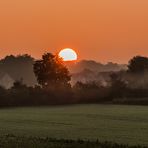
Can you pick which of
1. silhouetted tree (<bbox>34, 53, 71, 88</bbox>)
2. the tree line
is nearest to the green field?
the tree line

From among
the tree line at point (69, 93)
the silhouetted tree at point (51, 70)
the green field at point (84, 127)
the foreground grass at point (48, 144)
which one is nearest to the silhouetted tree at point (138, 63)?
the tree line at point (69, 93)

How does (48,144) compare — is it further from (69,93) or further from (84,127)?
(69,93)

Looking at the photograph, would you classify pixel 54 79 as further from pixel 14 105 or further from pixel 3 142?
pixel 3 142

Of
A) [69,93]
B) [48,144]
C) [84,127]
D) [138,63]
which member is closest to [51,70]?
[69,93]

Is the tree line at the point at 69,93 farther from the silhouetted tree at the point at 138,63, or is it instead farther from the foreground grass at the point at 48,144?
the foreground grass at the point at 48,144

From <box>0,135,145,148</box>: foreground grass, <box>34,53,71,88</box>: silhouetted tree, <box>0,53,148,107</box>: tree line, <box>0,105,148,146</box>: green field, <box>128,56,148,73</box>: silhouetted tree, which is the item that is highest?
<box>128,56,148,73</box>: silhouetted tree

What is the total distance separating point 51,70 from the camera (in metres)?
114

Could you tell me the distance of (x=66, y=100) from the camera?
86.6 metres

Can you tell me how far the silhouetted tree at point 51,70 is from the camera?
111188 mm

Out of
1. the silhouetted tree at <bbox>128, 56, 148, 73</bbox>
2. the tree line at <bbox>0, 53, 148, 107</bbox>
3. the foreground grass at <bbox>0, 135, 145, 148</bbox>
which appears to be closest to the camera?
the foreground grass at <bbox>0, 135, 145, 148</bbox>

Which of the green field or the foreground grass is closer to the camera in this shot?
the foreground grass

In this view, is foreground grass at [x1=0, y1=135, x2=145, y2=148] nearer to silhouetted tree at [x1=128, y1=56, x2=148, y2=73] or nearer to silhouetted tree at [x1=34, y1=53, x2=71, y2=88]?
silhouetted tree at [x1=34, y1=53, x2=71, y2=88]

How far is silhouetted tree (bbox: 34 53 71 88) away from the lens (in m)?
111

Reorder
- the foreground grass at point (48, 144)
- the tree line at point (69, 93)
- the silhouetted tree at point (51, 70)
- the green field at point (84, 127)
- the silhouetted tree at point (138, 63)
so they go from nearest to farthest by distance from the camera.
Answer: the foreground grass at point (48, 144) < the green field at point (84, 127) < the tree line at point (69, 93) < the silhouetted tree at point (51, 70) < the silhouetted tree at point (138, 63)
